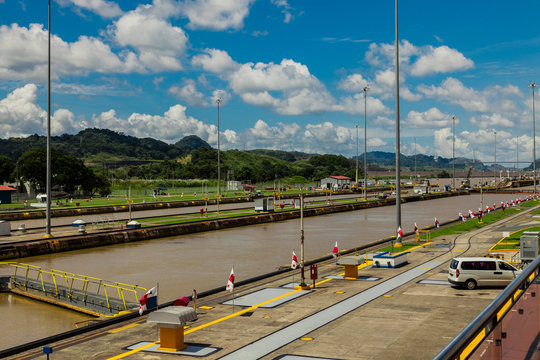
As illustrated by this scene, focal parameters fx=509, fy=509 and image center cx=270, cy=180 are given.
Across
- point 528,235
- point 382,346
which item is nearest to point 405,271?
point 528,235

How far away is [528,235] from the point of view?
3122 cm

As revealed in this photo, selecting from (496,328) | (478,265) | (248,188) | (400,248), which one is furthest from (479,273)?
(248,188)

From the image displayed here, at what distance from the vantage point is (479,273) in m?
25.7

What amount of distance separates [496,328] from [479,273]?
23679mm

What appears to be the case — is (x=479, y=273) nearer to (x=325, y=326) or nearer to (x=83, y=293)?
(x=325, y=326)

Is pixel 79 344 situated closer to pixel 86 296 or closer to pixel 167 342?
pixel 167 342

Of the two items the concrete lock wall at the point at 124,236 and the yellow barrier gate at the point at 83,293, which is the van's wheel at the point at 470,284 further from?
the concrete lock wall at the point at 124,236

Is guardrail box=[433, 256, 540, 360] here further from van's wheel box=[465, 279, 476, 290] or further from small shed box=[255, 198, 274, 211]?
small shed box=[255, 198, 274, 211]

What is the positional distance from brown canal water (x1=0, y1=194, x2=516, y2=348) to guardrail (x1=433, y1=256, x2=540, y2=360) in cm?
2204

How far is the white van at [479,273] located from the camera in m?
25.5

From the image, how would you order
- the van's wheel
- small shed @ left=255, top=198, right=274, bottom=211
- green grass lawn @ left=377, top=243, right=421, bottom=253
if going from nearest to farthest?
the van's wheel
green grass lawn @ left=377, top=243, right=421, bottom=253
small shed @ left=255, top=198, right=274, bottom=211

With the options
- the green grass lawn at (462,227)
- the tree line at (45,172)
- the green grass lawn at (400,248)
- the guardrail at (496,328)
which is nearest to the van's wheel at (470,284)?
the green grass lawn at (400,248)

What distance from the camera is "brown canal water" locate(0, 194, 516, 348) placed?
85.6 ft

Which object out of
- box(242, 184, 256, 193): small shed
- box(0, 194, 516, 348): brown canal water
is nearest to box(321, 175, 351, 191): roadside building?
box(242, 184, 256, 193): small shed
